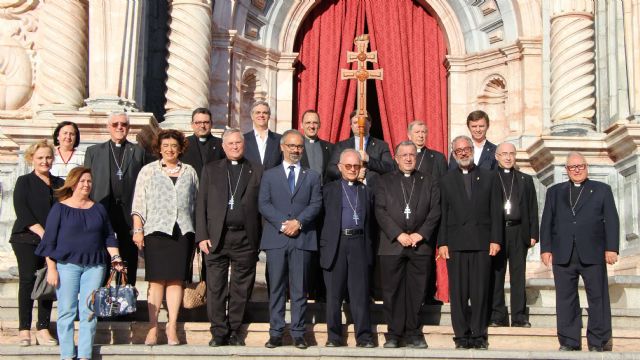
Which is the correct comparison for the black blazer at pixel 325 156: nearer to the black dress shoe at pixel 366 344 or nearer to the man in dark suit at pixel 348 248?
the man in dark suit at pixel 348 248

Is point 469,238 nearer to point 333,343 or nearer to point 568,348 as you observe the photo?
point 568,348

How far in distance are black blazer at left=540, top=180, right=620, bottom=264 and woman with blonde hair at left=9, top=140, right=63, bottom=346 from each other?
4.44 m

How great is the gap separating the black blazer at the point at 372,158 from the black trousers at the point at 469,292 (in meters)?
1.36

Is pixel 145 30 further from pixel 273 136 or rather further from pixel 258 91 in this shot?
pixel 273 136

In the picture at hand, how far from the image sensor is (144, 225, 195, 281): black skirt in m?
8.45

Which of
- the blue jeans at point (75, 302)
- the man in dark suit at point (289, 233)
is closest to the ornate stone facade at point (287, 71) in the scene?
the man in dark suit at point (289, 233)

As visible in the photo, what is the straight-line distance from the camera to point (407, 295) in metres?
8.73

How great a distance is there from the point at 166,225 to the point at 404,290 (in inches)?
84.3

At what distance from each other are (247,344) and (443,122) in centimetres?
707

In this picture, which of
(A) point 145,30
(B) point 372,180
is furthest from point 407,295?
(A) point 145,30

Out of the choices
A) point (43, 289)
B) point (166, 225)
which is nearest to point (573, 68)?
point (166, 225)

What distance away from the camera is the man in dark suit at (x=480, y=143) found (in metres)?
9.89

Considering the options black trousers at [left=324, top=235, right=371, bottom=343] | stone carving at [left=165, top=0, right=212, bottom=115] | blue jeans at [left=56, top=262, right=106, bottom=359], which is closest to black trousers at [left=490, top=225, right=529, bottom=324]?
black trousers at [left=324, top=235, right=371, bottom=343]

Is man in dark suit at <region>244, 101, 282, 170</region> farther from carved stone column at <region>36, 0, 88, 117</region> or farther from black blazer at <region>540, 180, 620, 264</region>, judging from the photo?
carved stone column at <region>36, 0, 88, 117</region>
